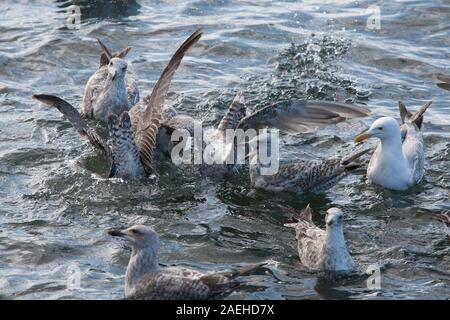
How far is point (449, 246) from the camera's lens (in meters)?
8.59

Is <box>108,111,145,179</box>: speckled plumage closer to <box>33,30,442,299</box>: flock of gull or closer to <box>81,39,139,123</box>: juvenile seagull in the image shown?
<box>33,30,442,299</box>: flock of gull

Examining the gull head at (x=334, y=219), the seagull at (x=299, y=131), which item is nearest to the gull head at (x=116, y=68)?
the seagull at (x=299, y=131)

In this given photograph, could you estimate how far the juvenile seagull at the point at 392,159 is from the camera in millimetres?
9891

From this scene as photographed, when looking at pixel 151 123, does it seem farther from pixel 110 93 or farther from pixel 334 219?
pixel 334 219

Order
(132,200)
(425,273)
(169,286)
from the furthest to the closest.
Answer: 1. (132,200)
2. (425,273)
3. (169,286)

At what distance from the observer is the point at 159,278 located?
7.34 metres

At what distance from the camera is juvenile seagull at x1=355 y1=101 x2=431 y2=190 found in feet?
32.4

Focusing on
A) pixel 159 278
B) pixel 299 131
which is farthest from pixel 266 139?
pixel 159 278

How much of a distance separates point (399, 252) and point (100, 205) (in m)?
2.92

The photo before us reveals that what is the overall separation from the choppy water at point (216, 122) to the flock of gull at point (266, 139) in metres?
0.18

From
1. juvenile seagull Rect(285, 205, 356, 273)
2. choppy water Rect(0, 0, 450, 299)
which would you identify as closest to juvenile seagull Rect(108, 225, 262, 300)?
choppy water Rect(0, 0, 450, 299)

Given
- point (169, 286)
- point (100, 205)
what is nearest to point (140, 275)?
point (169, 286)

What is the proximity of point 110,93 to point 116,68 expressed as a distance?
0.38m
